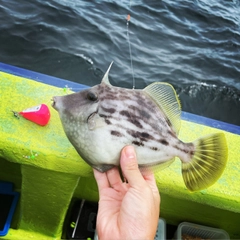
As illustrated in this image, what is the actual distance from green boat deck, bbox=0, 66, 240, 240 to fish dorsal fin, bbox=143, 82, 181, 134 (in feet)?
1.45

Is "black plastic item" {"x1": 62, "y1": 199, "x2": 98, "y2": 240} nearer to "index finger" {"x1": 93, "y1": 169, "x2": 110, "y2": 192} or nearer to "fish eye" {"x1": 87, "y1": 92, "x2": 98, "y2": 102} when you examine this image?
"index finger" {"x1": 93, "y1": 169, "x2": 110, "y2": 192}

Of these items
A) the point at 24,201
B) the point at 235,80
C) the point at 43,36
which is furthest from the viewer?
the point at 235,80

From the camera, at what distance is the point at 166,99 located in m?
1.64

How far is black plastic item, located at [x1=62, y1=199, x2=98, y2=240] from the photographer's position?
2.53m

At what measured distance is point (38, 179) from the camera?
2008mm

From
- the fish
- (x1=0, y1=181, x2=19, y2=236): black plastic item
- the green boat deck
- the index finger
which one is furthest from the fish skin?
(x1=0, y1=181, x2=19, y2=236): black plastic item

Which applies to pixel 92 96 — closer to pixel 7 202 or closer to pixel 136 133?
pixel 136 133

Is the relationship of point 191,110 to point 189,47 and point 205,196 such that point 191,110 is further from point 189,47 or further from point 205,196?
point 205,196

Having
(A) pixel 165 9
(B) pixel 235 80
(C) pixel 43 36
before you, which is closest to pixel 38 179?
(C) pixel 43 36

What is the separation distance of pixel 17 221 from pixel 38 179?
79 cm

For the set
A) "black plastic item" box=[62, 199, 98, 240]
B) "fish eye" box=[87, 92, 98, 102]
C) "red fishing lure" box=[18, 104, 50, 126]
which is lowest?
"black plastic item" box=[62, 199, 98, 240]

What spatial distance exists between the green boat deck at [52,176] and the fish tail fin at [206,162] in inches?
13.0

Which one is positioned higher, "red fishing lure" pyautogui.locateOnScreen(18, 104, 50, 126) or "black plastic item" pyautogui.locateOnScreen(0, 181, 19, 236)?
"red fishing lure" pyautogui.locateOnScreen(18, 104, 50, 126)

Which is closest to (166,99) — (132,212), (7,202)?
(132,212)
